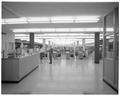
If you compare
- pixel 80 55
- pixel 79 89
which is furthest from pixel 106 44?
pixel 80 55

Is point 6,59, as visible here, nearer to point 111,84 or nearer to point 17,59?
point 17,59

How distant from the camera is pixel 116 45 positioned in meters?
3.74

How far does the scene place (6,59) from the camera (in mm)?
4406

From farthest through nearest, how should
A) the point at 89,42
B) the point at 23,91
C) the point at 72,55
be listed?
the point at 89,42 < the point at 72,55 < the point at 23,91

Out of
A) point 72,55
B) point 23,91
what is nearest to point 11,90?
point 23,91

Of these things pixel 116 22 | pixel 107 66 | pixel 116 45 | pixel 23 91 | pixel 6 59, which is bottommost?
pixel 23 91

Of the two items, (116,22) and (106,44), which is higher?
(116,22)

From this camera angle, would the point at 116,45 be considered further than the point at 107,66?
No

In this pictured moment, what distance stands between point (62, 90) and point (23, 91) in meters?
1.16

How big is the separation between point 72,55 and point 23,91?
440 inches

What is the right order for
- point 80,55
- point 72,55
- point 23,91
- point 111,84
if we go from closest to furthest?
point 23,91
point 111,84
point 80,55
point 72,55

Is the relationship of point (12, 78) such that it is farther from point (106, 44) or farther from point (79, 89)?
point (106, 44)

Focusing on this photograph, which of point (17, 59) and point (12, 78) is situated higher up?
point (17, 59)

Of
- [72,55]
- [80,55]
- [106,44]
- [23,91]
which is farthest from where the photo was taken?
[72,55]
